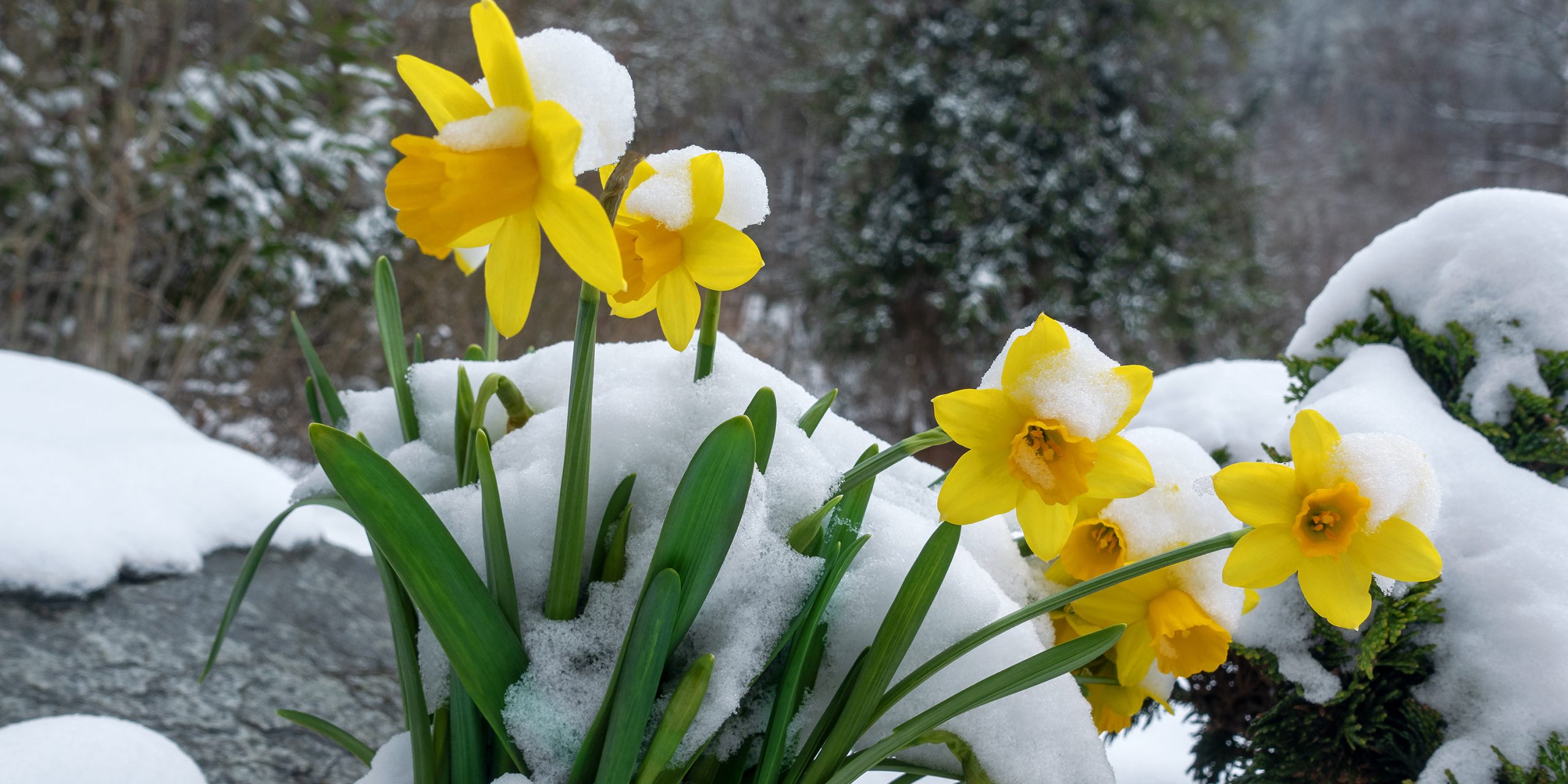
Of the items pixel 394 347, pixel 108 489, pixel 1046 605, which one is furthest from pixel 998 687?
pixel 108 489

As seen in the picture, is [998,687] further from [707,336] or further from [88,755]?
[88,755]

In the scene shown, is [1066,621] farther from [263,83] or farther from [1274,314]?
[1274,314]

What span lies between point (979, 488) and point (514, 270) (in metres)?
0.26

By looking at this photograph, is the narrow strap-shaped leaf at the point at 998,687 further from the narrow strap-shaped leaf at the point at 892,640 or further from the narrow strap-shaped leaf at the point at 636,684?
the narrow strap-shaped leaf at the point at 636,684

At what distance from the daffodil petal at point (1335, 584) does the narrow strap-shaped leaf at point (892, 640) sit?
Answer: 0.61ft

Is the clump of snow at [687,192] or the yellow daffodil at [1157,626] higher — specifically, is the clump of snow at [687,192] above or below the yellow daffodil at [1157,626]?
above

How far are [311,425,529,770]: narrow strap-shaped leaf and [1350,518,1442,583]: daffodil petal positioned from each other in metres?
0.46

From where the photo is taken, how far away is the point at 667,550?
0.45 meters

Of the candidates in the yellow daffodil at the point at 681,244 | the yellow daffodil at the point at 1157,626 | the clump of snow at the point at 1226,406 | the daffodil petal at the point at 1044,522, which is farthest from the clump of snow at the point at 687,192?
the clump of snow at the point at 1226,406

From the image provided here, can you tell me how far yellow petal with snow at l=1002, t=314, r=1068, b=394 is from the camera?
442 millimetres

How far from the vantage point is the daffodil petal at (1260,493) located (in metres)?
0.45

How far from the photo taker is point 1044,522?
473 millimetres

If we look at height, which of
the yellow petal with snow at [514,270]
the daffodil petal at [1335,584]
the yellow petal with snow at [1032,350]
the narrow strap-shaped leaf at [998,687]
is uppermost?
the yellow petal with snow at [514,270]

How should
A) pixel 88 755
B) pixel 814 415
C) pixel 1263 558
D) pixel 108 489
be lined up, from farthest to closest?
1. pixel 108 489
2. pixel 88 755
3. pixel 814 415
4. pixel 1263 558
